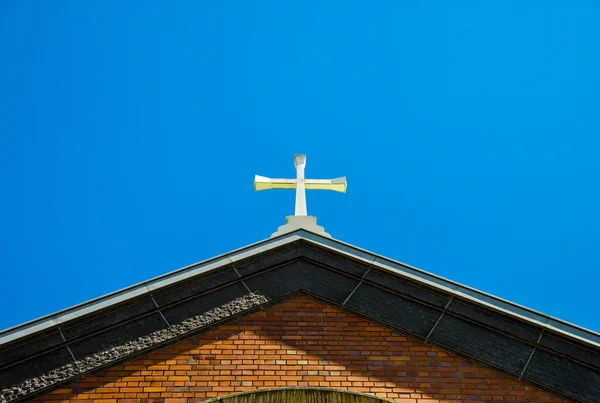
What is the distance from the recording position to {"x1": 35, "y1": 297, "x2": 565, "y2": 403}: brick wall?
7.93 meters

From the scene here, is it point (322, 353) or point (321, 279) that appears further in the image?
point (321, 279)

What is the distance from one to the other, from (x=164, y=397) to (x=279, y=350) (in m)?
1.36

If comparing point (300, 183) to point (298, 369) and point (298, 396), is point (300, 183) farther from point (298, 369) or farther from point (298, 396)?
point (298, 396)

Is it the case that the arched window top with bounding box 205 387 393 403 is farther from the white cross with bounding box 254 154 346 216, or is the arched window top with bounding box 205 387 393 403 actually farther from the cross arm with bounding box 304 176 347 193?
the cross arm with bounding box 304 176 347 193

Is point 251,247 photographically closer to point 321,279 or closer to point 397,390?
point 321,279

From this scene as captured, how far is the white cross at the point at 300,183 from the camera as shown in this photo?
11.6m

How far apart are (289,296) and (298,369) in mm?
1061

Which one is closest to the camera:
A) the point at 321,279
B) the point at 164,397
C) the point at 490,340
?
the point at 164,397

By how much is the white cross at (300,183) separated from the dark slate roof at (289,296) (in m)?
2.35

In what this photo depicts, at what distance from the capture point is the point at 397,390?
7922 mm

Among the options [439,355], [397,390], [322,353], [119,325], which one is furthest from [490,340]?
[119,325]

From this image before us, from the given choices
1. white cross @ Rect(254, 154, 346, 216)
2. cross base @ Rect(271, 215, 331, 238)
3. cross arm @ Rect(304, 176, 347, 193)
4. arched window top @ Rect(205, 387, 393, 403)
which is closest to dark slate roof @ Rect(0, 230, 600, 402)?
cross base @ Rect(271, 215, 331, 238)

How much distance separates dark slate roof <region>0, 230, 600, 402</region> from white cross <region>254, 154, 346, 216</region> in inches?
92.6

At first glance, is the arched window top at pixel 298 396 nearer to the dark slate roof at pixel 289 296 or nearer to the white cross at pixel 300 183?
the dark slate roof at pixel 289 296
